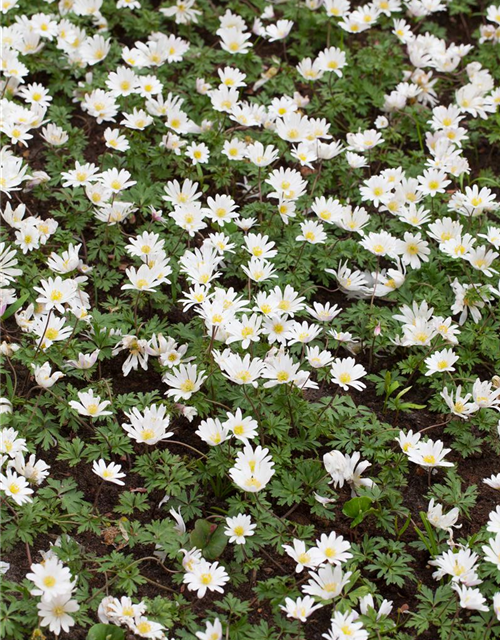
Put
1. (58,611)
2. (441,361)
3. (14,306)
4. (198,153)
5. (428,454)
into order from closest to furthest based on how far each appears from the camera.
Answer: (58,611) < (428,454) < (441,361) < (14,306) < (198,153)

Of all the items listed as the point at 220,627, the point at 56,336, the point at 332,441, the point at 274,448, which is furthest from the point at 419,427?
the point at 56,336

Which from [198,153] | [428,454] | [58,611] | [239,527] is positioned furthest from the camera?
[198,153]

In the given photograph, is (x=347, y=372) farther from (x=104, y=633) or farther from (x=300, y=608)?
(x=104, y=633)

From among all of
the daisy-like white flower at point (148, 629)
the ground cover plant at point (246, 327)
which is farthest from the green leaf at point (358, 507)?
the daisy-like white flower at point (148, 629)

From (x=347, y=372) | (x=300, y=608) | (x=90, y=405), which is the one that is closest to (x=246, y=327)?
(x=347, y=372)

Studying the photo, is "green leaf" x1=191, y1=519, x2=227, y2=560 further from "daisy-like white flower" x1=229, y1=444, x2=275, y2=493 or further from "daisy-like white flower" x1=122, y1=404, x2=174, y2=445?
"daisy-like white flower" x1=122, y1=404, x2=174, y2=445

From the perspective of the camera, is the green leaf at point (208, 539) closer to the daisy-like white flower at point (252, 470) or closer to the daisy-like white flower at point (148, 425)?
the daisy-like white flower at point (252, 470)
